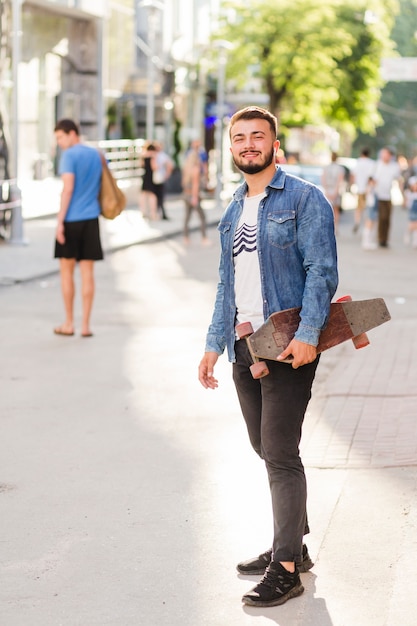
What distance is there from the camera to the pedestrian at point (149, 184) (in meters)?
26.8

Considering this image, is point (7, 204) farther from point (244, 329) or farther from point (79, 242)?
point (244, 329)

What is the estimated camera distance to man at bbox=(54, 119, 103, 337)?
10.9 metres

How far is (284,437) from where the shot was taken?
4652 mm

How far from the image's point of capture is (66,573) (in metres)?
4.91

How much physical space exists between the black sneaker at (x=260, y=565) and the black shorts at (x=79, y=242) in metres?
6.50

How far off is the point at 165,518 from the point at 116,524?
0.23 meters

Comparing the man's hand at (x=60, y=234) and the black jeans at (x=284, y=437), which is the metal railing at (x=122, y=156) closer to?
the man's hand at (x=60, y=234)

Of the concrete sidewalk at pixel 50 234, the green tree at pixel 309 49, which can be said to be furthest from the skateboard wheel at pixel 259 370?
the green tree at pixel 309 49

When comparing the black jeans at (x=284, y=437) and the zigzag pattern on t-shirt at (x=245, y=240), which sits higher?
the zigzag pattern on t-shirt at (x=245, y=240)

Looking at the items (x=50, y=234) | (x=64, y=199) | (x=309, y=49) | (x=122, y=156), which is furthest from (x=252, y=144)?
(x=309, y=49)

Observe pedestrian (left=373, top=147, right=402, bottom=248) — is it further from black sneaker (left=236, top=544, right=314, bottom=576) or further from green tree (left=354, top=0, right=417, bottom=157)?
green tree (left=354, top=0, right=417, bottom=157)

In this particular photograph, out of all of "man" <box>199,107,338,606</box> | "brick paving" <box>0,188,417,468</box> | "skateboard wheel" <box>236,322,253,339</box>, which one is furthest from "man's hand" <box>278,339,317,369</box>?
"brick paving" <box>0,188,417,468</box>

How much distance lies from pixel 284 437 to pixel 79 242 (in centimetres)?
676

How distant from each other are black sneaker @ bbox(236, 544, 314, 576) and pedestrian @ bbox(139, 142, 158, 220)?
72.8ft
